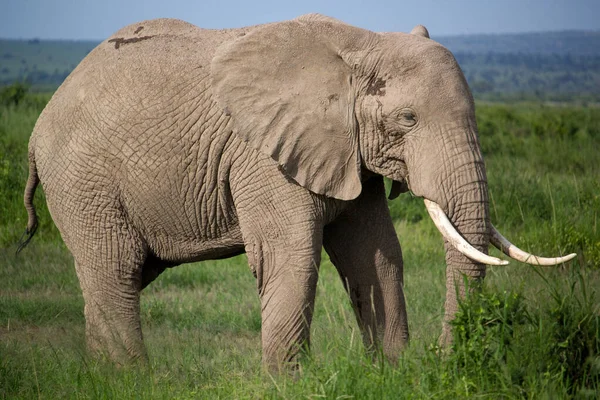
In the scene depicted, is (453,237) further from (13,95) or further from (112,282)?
(13,95)

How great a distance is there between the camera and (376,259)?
5598 millimetres

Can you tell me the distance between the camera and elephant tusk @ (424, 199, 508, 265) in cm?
470

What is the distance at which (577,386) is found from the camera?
4414mm

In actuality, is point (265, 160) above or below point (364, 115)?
below

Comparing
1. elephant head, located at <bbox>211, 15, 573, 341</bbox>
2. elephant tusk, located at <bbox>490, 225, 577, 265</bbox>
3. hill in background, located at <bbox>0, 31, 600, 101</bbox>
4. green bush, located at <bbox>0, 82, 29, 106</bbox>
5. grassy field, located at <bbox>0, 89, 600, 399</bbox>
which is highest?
elephant head, located at <bbox>211, 15, 573, 341</bbox>

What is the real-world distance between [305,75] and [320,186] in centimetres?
58

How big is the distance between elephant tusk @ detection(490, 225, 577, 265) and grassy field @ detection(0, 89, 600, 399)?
0.06 meters

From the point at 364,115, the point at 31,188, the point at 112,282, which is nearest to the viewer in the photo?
the point at 364,115

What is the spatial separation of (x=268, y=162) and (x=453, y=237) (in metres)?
1.08

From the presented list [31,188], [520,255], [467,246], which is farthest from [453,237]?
[31,188]

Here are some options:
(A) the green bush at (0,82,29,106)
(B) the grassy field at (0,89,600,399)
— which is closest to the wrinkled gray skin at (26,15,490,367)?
(B) the grassy field at (0,89,600,399)

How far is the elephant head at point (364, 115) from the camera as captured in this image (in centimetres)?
Answer: 484

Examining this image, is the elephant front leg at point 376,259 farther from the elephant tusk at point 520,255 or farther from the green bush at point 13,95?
the green bush at point 13,95

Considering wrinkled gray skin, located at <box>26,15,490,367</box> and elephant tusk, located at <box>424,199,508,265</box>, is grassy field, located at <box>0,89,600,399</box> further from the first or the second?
wrinkled gray skin, located at <box>26,15,490,367</box>
